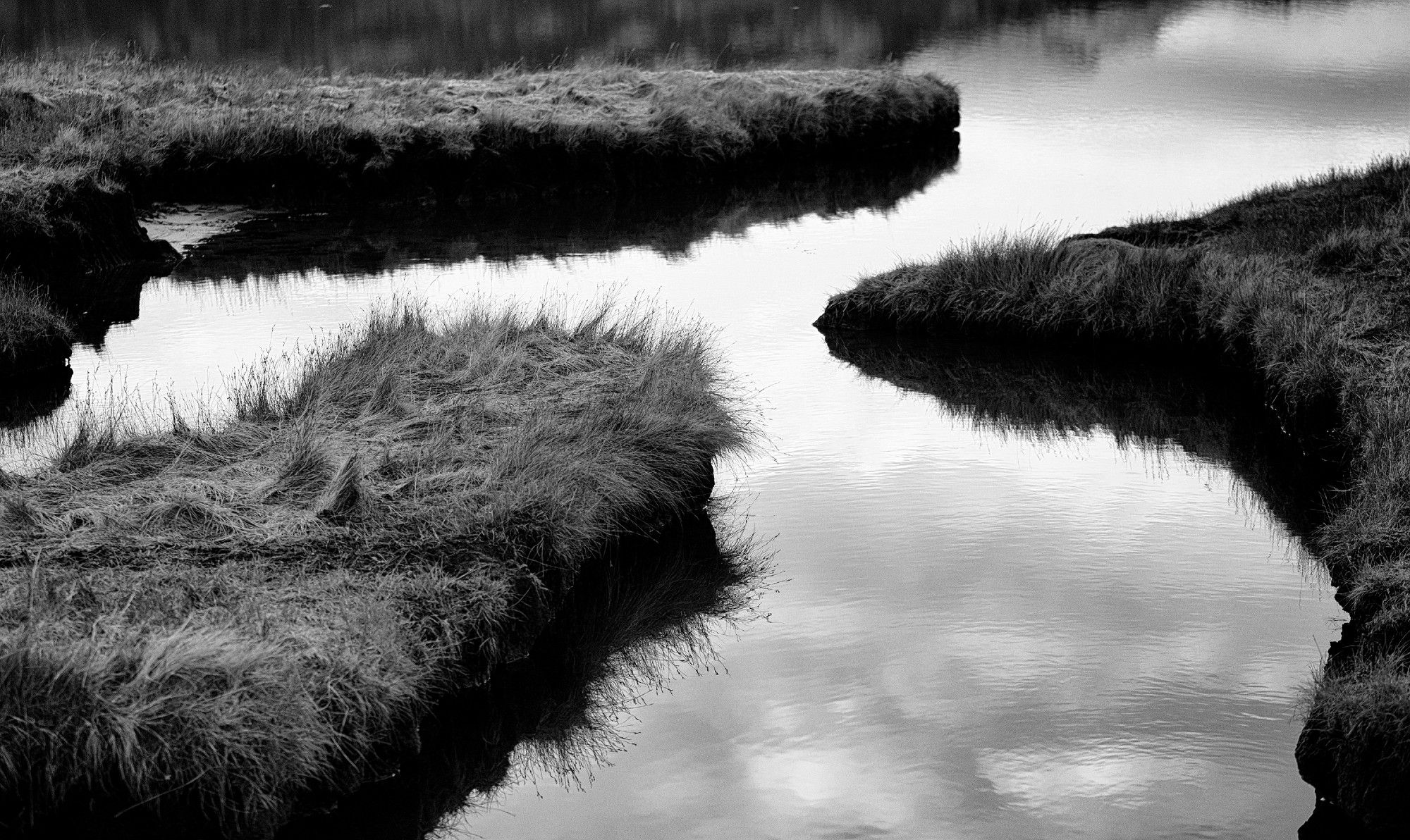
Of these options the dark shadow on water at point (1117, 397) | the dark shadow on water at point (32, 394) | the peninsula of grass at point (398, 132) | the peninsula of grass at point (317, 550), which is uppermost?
the peninsula of grass at point (398, 132)

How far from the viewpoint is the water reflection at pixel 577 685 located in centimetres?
669

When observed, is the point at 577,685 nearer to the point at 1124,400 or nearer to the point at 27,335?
the point at 1124,400

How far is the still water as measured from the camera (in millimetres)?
6840

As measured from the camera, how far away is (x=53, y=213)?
695 inches

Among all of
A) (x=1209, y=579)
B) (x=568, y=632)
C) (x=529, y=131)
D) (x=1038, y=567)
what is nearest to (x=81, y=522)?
(x=568, y=632)

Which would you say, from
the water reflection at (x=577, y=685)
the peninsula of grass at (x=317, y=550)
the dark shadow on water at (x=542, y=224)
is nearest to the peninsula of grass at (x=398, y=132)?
the dark shadow on water at (x=542, y=224)

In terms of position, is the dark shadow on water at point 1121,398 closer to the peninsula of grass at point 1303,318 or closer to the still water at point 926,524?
the still water at point 926,524

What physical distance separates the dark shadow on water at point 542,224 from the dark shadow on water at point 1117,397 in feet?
19.2

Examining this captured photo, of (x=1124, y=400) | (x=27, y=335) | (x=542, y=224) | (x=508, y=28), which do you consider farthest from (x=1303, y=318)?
(x=508, y=28)

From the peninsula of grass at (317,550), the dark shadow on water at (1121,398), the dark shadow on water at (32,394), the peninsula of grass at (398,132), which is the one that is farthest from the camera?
the peninsula of grass at (398,132)

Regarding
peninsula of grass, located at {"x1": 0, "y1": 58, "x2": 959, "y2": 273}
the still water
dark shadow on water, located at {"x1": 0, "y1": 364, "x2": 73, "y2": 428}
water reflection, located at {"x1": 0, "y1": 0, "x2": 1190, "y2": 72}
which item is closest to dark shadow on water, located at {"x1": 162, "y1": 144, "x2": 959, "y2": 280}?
the still water

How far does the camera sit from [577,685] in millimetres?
7902

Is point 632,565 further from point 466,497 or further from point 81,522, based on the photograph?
point 81,522

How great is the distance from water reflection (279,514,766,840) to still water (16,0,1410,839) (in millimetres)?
175
